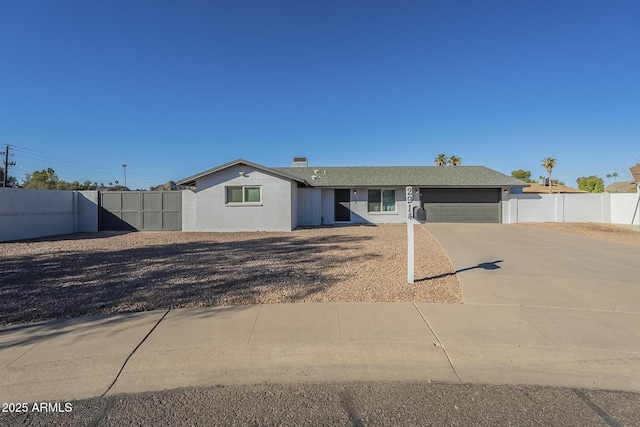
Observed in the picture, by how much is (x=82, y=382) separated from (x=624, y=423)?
4.91m

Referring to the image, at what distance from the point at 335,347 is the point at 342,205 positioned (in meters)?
17.9

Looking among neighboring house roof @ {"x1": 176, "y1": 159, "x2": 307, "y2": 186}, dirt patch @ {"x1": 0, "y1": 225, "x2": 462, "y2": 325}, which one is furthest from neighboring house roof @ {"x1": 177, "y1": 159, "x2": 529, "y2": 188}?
dirt patch @ {"x1": 0, "y1": 225, "x2": 462, "y2": 325}

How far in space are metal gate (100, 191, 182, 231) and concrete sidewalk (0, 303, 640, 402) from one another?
13.8 metres

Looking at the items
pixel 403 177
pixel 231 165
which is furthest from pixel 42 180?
pixel 403 177

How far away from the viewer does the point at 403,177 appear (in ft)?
72.7

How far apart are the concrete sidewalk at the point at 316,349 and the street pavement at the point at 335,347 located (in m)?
0.01

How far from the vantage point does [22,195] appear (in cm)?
1471

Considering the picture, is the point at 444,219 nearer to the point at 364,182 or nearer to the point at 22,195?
the point at 364,182

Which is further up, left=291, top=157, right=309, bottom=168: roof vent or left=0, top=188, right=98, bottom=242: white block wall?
left=291, top=157, right=309, bottom=168: roof vent

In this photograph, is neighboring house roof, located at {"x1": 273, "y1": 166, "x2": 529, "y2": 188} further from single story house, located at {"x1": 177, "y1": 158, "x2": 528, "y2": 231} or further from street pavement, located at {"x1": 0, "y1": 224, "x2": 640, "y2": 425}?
street pavement, located at {"x1": 0, "y1": 224, "x2": 640, "y2": 425}

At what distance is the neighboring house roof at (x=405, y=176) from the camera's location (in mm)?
20859

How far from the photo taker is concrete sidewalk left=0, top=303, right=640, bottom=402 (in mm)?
3254

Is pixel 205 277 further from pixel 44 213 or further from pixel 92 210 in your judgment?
pixel 92 210

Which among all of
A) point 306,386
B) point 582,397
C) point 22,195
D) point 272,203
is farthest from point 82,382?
point 22,195
